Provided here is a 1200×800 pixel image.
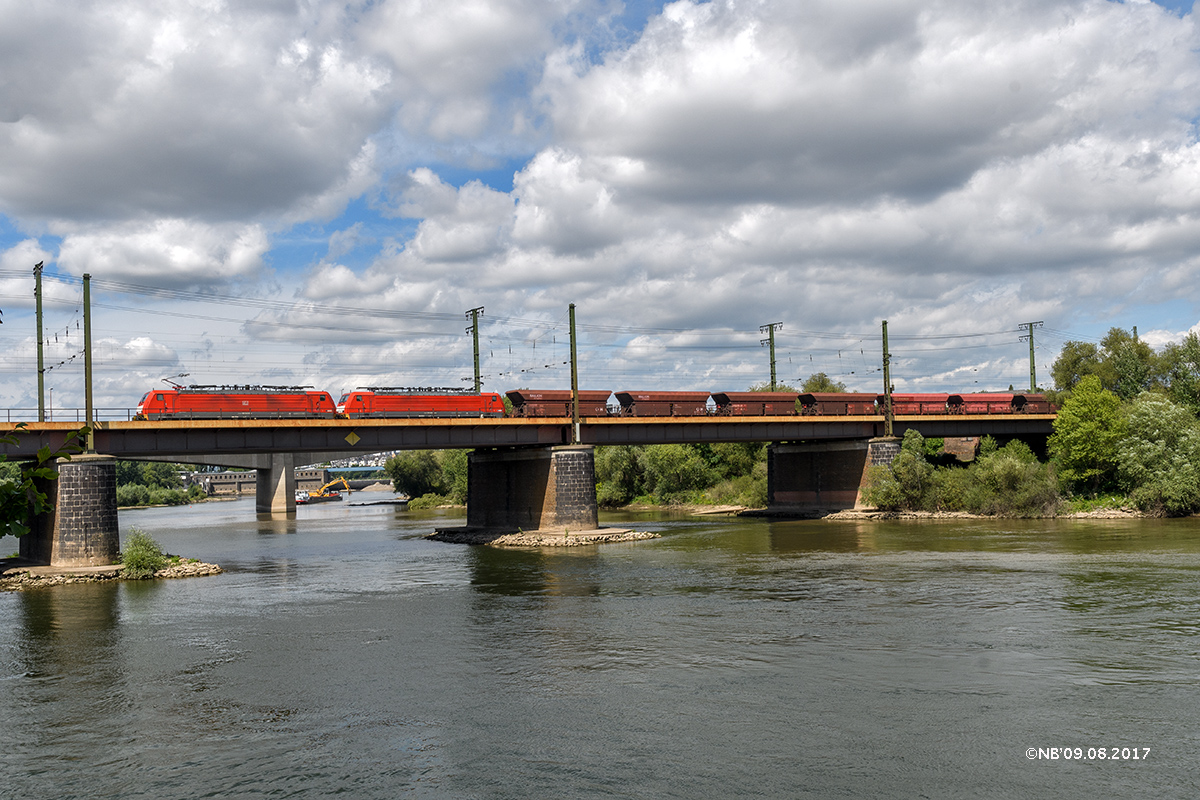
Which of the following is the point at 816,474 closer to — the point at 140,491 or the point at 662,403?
the point at 662,403

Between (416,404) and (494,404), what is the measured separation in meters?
5.95

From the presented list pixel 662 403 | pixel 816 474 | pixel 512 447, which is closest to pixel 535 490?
pixel 512 447

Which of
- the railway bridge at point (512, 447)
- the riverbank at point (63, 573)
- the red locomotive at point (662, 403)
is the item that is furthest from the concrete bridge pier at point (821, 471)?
the riverbank at point (63, 573)

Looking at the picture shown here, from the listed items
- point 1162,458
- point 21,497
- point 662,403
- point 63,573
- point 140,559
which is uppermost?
point 662,403

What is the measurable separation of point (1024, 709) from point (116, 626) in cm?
3099

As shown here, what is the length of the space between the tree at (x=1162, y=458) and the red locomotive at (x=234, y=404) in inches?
2415

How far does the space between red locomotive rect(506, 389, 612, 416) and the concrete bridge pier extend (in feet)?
82.8

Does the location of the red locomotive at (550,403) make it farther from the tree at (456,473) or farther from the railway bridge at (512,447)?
the tree at (456,473)

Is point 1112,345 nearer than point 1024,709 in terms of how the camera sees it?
No

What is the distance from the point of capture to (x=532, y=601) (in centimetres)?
3894

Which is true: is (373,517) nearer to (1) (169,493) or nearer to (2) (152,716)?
(1) (169,493)

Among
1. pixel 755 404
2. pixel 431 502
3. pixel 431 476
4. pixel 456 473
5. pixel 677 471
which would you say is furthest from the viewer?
pixel 431 476

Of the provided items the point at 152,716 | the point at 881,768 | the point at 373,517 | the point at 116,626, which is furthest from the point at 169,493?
the point at 881,768

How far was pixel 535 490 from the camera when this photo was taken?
70.1m
